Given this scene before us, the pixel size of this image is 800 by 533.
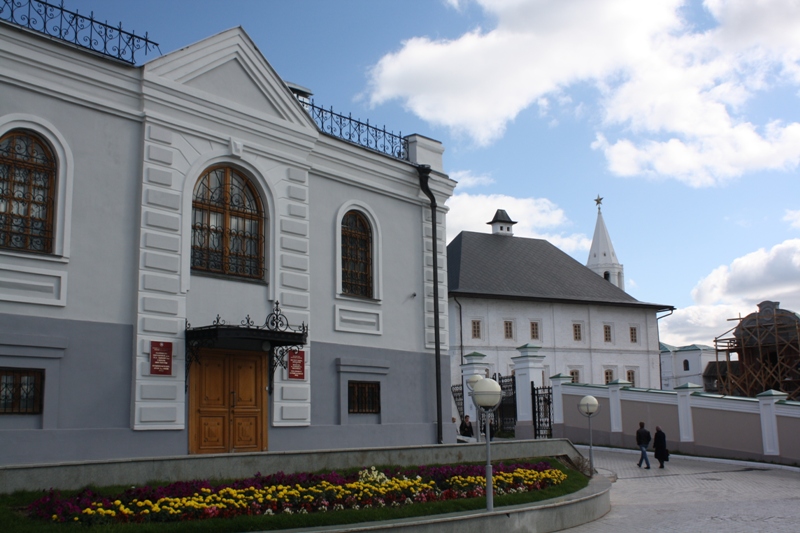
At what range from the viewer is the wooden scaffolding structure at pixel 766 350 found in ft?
160

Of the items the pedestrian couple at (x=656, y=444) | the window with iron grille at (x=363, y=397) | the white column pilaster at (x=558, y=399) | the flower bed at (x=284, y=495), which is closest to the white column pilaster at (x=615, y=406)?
the white column pilaster at (x=558, y=399)

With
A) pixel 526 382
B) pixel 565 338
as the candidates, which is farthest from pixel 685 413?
pixel 565 338

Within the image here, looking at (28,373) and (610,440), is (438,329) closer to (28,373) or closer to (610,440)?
(28,373)

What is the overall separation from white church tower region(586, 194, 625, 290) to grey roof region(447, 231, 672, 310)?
14.8 meters

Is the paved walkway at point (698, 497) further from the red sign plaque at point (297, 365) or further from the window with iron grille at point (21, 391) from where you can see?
the window with iron grille at point (21, 391)

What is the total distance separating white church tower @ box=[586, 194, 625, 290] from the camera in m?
68.1

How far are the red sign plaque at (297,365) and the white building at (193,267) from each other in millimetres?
43

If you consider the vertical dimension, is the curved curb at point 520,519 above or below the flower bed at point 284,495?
below

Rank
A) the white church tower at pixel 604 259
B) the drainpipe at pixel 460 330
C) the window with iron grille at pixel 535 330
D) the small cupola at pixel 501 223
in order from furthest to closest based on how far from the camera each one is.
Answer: the white church tower at pixel 604 259
the small cupola at pixel 501 223
the window with iron grille at pixel 535 330
the drainpipe at pixel 460 330

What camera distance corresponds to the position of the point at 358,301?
→ 17562mm

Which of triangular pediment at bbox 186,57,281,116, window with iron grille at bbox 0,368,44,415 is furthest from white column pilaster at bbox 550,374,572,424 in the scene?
window with iron grille at bbox 0,368,44,415

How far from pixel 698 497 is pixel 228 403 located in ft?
31.7

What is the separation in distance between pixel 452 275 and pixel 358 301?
96.4 feet

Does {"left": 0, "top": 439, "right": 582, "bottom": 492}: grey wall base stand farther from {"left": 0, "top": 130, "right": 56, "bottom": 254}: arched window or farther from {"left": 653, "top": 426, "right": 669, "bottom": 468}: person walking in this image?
{"left": 653, "top": 426, "right": 669, "bottom": 468}: person walking
